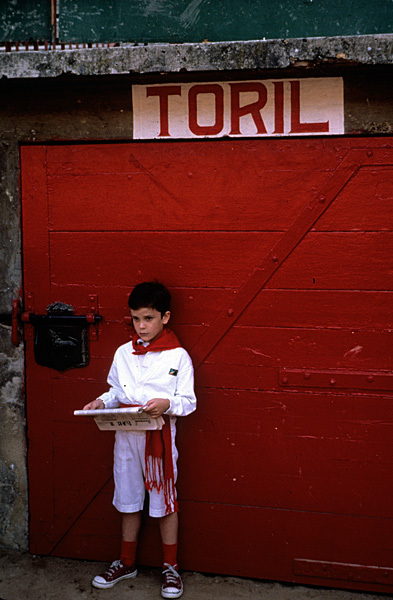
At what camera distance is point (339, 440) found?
2748 millimetres

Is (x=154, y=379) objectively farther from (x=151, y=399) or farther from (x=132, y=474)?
(x=132, y=474)

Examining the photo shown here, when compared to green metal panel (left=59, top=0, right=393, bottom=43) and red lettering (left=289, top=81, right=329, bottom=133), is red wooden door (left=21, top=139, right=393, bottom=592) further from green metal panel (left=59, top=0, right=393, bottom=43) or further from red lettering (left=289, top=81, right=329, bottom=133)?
green metal panel (left=59, top=0, right=393, bottom=43)

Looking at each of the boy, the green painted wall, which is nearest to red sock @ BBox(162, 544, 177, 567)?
the boy

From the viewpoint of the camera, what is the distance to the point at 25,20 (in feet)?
9.88

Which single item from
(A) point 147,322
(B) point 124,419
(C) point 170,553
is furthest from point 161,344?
(C) point 170,553

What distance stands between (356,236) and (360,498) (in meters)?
1.34

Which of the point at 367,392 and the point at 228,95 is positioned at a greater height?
the point at 228,95

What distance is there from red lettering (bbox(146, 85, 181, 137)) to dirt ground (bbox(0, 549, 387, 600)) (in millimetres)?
2371

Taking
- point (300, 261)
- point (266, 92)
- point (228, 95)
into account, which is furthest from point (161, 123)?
point (300, 261)

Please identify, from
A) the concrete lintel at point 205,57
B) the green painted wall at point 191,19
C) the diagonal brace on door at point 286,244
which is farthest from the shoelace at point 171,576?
the green painted wall at point 191,19

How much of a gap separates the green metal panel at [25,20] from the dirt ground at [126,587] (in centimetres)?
297

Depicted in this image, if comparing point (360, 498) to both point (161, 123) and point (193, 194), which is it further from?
point (161, 123)

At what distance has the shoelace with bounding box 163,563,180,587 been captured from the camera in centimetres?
274

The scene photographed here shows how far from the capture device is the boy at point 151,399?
261 centimetres
